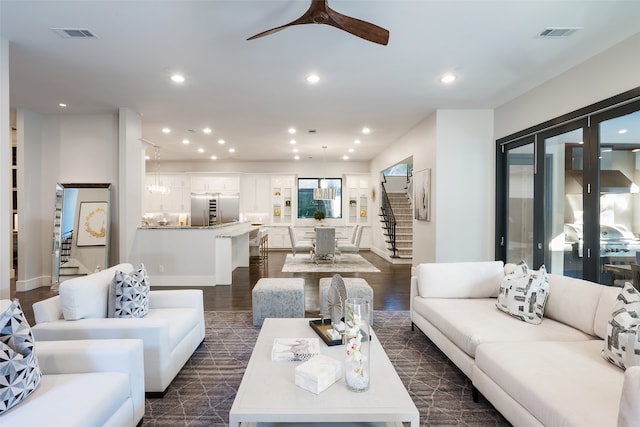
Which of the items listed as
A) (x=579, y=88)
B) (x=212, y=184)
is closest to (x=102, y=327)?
(x=579, y=88)

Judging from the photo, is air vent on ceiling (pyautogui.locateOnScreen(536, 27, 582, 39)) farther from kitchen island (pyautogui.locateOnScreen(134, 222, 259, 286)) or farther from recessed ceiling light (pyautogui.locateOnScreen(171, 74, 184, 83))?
kitchen island (pyautogui.locateOnScreen(134, 222, 259, 286))

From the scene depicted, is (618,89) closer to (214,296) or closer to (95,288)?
(95,288)

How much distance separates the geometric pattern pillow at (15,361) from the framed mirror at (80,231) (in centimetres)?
447

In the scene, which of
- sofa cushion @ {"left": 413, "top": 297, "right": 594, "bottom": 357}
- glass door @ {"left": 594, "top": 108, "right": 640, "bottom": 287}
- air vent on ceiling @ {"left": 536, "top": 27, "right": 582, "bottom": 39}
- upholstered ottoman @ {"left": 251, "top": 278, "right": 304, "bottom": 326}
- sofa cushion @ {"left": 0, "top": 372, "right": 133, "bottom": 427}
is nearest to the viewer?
sofa cushion @ {"left": 0, "top": 372, "right": 133, "bottom": 427}

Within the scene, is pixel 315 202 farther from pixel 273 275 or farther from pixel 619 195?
pixel 619 195

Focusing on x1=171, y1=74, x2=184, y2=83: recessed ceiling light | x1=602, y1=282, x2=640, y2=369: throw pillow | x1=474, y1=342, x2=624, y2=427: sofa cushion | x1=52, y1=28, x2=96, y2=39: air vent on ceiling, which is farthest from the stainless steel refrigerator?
x1=602, y1=282, x2=640, y2=369: throw pillow

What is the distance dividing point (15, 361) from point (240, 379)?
153 cm

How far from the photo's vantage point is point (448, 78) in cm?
420

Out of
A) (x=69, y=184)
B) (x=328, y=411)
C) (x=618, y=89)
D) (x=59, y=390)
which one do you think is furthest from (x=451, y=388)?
(x=69, y=184)

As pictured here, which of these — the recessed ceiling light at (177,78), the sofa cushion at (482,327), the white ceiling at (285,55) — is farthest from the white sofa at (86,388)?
the recessed ceiling light at (177,78)

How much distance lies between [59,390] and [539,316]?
3.24 meters

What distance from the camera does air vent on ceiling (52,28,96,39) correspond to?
3.07 meters

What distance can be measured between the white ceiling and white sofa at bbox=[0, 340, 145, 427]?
2646 millimetres

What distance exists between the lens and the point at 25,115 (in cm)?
554
